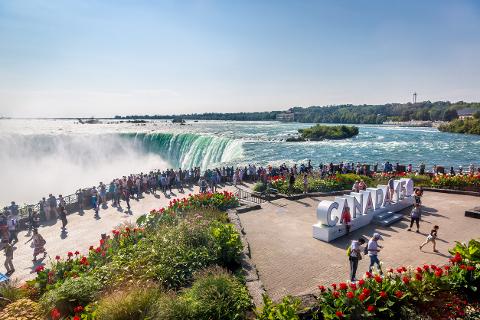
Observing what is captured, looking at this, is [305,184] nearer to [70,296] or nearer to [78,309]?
[70,296]

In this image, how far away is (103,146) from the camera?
43594mm

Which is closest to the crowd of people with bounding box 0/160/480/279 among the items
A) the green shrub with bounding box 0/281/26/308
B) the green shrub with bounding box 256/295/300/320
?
the green shrub with bounding box 0/281/26/308

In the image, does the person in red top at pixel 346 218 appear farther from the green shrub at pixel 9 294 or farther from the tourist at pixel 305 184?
the green shrub at pixel 9 294

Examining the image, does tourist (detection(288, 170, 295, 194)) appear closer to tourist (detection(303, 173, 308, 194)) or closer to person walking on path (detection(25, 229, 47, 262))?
tourist (detection(303, 173, 308, 194))

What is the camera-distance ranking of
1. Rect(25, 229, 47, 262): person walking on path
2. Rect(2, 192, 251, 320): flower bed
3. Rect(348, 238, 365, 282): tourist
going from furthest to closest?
Rect(25, 229, 47, 262): person walking on path < Rect(348, 238, 365, 282): tourist < Rect(2, 192, 251, 320): flower bed

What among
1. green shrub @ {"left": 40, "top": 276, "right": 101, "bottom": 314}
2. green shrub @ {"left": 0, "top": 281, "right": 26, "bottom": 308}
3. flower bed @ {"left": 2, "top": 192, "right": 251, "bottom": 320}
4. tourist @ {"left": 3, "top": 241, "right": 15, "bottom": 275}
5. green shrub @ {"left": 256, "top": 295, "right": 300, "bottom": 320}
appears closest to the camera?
green shrub @ {"left": 256, "top": 295, "right": 300, "bottom": 320}

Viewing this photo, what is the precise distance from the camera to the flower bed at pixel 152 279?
5.06 m

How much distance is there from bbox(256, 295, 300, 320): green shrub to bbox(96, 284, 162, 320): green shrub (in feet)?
5.86

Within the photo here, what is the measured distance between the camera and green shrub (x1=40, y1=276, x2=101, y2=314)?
18.7 ft

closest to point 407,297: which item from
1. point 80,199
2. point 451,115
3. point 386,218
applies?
point 386,218

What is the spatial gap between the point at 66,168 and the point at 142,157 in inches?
357

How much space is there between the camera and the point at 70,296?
19.2ft

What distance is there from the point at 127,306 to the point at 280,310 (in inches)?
93.9

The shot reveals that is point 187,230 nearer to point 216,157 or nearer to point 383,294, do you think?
point 383,294
